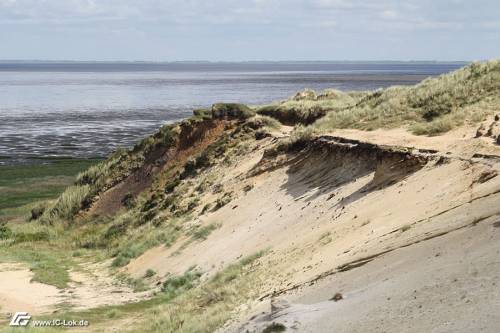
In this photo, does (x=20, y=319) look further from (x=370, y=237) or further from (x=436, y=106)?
(x=436, y=106)

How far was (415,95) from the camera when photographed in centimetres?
2534

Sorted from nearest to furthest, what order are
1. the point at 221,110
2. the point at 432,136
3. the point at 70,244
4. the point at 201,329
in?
the point at 201,329 < the point at 432,136 < the point at 70,244 < the point at 221,110

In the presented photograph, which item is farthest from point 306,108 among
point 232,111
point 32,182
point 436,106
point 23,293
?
point 32,182

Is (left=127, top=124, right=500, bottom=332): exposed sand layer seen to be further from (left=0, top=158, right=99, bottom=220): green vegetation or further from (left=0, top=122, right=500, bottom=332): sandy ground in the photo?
(left=0, top=158, right=99, bottom=220): green vegetation

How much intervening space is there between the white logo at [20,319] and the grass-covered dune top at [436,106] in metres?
12.4

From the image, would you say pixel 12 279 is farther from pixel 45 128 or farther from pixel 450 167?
pixel 45 128

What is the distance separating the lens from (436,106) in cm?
2336

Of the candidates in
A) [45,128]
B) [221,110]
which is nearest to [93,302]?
[221,110]

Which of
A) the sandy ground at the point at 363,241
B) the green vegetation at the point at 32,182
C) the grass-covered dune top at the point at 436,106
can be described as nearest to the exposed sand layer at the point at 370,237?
the sandy ground at the point at 363,241

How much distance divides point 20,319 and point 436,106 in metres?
15.3

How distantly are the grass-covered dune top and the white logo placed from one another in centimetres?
1239

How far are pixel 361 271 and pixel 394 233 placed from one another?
1.66m

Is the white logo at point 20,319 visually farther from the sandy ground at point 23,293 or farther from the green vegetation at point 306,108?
the green vegetation at point 306,108

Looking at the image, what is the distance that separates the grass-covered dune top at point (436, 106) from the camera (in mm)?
20781
